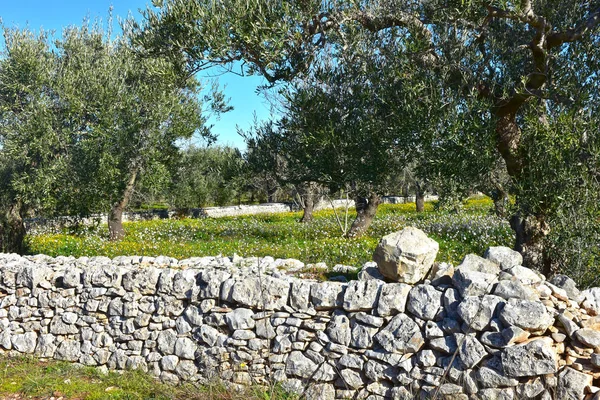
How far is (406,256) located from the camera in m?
5.53

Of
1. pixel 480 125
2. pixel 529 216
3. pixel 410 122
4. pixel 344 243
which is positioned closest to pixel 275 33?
pixel 410 122

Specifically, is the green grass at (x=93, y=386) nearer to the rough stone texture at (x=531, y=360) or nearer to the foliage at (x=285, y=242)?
the rough stone texture at (x=531, y=360)

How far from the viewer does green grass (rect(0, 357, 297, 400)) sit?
5.70 metres

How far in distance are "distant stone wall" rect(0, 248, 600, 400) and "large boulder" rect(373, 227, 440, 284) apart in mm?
201

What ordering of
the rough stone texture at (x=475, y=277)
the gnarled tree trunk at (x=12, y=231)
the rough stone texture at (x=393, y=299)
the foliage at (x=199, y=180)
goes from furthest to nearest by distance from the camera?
the foliage at (x=199, y=180), the gnarled tree trunk at (x=12, y=231), the rough stone texture at (x=393, y=299), the rough stone texture at (x=475, y=277)

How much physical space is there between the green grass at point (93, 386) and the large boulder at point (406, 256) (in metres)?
1.90

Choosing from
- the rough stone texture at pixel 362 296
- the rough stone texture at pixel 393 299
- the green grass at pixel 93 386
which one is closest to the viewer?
the rough stone texture at pixel 393 299

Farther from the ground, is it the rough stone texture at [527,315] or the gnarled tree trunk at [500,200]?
the gnarled tree trunk at [500,200]

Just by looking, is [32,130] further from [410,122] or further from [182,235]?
[410,122]

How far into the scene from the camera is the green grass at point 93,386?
5.70 m

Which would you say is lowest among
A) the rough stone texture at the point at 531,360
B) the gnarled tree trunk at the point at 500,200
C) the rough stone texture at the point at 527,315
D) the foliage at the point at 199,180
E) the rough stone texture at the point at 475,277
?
the rough stone texture at the point at 531,360

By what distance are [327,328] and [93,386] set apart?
3308mm

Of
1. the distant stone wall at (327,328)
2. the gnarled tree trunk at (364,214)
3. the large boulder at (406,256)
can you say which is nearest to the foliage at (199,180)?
the gnarled tree trunk at (364,214)

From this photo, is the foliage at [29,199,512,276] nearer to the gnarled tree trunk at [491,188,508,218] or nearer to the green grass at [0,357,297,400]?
the gnarled tree trunk at [491,188,508,218]
